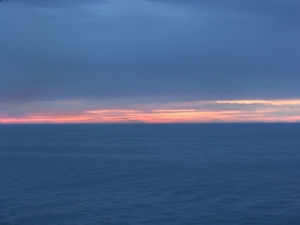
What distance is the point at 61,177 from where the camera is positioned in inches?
1827

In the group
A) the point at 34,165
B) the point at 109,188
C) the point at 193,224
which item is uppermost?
the point at 34,165

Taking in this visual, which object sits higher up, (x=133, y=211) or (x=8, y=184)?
(x=8, y=184)

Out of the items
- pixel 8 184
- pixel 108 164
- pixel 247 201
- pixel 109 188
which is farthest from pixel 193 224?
pixel 108 164

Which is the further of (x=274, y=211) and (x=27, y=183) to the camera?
(x=27, y=183)

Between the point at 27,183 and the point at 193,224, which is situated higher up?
the point at 27,183

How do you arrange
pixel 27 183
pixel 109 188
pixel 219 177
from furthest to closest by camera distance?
pixel 219 177 < pixel 27 183 < pixel 109 188

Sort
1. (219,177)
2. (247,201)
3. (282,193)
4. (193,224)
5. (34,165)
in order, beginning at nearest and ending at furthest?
(193,224) → (247,201) → (282,193) → (219,177) → (34,165)

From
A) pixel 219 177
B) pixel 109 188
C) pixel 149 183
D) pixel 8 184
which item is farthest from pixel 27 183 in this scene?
pixel 219 177

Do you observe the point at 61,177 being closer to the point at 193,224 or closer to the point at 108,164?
the point at 108,164

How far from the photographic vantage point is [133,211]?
30250 mm

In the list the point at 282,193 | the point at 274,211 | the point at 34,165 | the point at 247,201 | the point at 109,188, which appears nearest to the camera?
the point at 274,211

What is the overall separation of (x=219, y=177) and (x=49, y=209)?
66.4ft

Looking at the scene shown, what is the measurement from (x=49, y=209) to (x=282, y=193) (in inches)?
750

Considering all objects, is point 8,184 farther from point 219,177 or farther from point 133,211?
point 219,177
